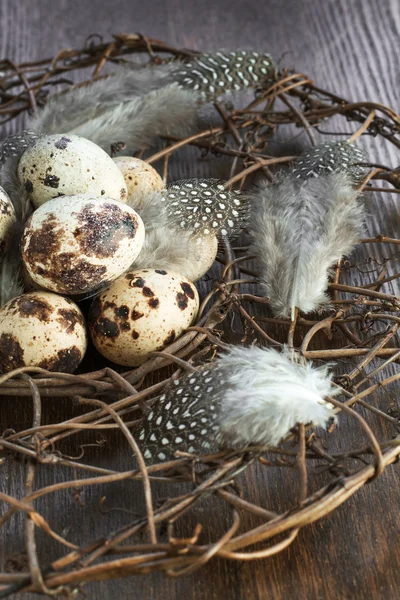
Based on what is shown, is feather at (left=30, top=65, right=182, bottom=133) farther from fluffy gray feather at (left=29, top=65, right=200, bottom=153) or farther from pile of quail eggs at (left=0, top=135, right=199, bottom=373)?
pile of quail eggs at (left=0, top=135, right=199, bottom=373)

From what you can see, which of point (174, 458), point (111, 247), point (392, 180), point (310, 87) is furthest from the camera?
point (310, 87)

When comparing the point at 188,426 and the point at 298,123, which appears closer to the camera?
the point at 188,426

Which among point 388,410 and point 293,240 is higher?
point 293,240

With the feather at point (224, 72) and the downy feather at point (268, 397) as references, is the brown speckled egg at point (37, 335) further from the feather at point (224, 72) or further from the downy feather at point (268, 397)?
the feather at point (224, 72)

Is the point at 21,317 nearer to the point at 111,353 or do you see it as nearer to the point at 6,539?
the point at 111,353

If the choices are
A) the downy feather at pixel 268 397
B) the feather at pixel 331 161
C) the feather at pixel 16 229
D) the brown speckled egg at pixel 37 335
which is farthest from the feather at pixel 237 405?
the feather at pixel 331 161

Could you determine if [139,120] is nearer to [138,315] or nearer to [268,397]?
[138,315]

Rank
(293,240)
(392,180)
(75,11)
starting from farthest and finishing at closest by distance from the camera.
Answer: (75,11) → (392,180) → (293,240)

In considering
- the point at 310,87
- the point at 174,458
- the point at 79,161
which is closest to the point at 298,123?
the point at 310,87
